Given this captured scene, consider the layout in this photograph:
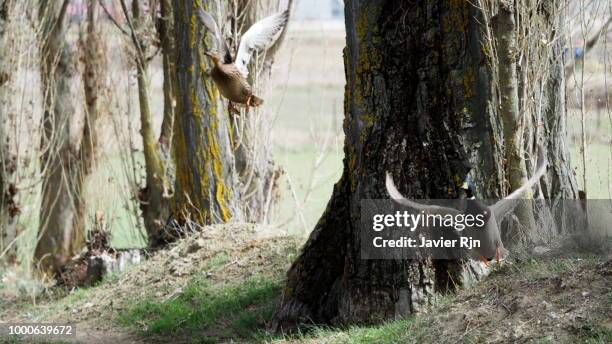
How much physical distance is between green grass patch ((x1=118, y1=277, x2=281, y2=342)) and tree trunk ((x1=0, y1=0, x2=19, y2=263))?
14.0 ft

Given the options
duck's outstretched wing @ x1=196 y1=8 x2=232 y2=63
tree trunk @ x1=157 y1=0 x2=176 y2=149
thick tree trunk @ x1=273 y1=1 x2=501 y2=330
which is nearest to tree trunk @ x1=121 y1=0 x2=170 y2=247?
tree trunk @ x1=157 y1=0 x2=176 y2=149

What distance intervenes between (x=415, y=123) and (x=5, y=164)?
715 centimetres

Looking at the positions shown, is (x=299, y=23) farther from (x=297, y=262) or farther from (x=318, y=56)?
(x=318, y=56)

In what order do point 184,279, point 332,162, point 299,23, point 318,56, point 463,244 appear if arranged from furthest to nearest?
1. point 318,56
2. point 332,162
3. point 299,23
4. point 184,279
5. point 463,244

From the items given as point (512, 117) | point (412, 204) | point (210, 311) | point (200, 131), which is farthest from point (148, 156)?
point (412, 204)

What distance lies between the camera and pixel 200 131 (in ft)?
33.1

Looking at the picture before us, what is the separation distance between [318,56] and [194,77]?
20911 mm

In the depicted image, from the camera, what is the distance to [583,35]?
25.3 feet

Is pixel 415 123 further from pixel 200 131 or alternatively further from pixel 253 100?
pixel 200 131

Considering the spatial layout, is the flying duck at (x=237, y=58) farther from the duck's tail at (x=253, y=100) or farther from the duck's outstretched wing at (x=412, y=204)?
the duck's outstretched wing at (x=412, y=204)

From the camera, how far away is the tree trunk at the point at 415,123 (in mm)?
6871

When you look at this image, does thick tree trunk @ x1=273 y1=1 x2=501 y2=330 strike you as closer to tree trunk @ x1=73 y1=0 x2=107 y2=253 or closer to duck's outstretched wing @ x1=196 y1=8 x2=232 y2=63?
duck's outstretched wing @ x1=196 y1=8 x2=232 y2=63

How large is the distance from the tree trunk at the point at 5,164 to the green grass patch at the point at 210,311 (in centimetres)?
426

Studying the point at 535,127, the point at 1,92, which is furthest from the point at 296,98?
the point at 535,127
